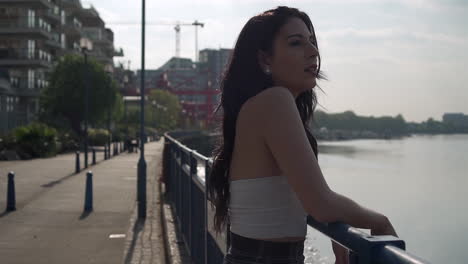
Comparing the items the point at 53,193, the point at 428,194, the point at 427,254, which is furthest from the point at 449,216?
the point at 53,193

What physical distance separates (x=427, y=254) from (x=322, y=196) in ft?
84.9

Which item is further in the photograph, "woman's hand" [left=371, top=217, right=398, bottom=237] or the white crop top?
the white crop top

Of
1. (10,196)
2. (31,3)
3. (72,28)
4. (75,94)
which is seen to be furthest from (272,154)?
(72,28)

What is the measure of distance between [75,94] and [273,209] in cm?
4758

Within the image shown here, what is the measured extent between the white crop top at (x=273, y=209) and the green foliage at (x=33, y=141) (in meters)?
29.4

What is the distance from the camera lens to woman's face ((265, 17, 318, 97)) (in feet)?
6.79

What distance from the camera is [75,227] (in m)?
9.83

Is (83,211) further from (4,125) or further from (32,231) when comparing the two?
(4,125)

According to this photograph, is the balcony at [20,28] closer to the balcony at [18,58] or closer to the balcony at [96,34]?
the balcony at [18,58]

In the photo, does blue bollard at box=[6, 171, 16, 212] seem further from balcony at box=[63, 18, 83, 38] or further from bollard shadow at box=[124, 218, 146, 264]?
balcony at box=[63, 18, 83, 38]

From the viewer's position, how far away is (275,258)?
199cm

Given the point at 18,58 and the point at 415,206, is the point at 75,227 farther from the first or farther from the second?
the point at 18,58

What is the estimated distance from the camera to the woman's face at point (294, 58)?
81.5 inches

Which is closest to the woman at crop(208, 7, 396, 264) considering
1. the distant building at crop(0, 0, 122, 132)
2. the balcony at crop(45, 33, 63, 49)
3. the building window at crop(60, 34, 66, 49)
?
the distant building at crop(0, 0, 122, 132)
